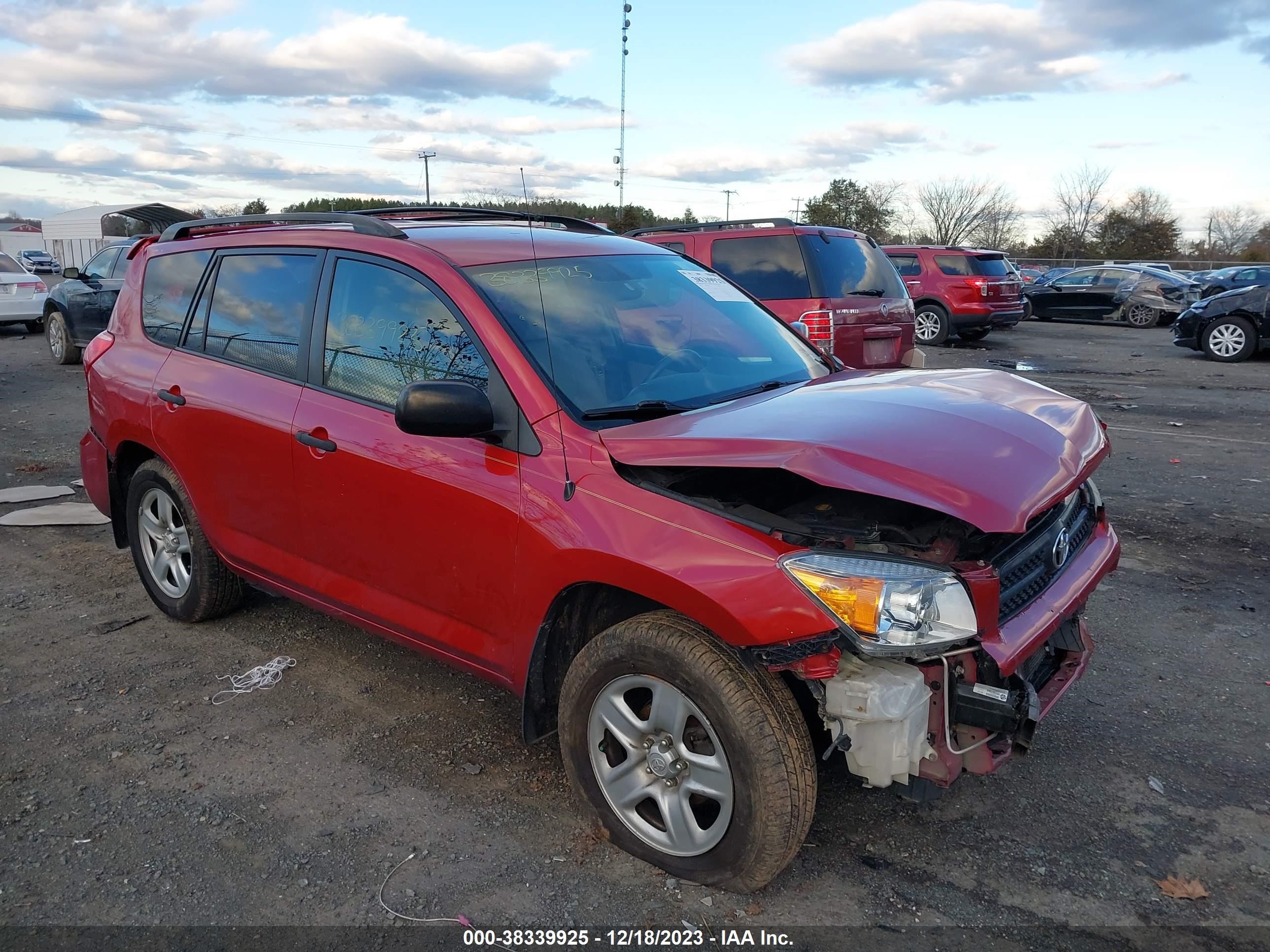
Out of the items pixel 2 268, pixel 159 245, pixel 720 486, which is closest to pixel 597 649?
pixel 720 486

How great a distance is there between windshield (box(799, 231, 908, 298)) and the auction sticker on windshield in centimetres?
441

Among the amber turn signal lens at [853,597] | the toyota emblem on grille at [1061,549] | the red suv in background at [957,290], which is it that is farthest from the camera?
the red suv in background at [957,290]

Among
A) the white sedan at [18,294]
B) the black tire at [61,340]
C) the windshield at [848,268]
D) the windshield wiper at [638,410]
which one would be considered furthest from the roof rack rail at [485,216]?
the white sedan at [18,294]

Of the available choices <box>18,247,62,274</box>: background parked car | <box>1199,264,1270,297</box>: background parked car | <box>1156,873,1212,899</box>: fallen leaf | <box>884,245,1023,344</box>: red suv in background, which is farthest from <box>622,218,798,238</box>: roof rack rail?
<box>18,247,62,274</box>: background parked car

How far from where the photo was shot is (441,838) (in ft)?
10.0

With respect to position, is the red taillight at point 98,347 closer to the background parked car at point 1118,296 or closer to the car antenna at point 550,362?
the car antenna at point 550,362

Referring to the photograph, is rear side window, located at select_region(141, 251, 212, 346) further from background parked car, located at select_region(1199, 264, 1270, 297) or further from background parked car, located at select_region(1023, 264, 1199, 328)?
background parked car, located at select_region(1023, 264, 1199, 328)

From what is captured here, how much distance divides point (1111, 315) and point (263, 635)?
24.4m

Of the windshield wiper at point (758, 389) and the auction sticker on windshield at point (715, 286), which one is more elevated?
the auction sticker on windshield at point (715, 286)

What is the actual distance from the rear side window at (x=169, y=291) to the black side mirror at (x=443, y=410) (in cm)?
210

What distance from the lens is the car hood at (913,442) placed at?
250cm

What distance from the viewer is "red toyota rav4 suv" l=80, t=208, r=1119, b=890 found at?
2.54 metres

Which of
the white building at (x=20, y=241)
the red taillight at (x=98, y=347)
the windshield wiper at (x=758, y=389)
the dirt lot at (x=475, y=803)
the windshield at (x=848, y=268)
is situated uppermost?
the white building at (x=20, y=241)

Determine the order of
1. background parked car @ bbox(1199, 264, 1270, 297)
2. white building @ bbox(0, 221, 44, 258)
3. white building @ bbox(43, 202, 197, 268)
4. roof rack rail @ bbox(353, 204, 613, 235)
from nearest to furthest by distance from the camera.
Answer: roof rack rail @ bbox(353, 204, 613, 235), background parked car @ bbox(1199, 264, 1270, 297), white building @ bbox(43, 202, 197, 268), white building @ bbox(0, 221, 44, 258)
